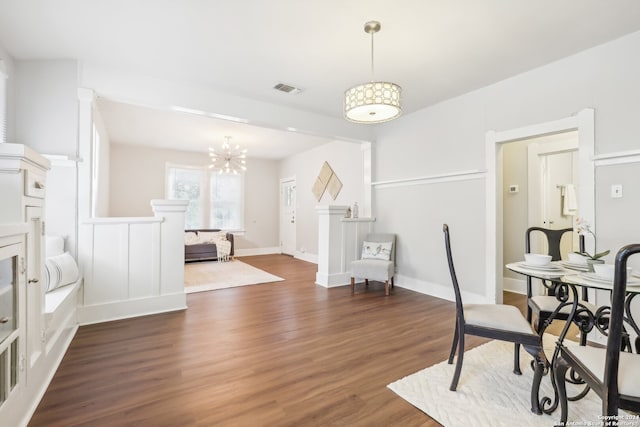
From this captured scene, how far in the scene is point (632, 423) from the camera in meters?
1.50

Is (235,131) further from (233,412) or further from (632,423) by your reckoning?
(632,423)

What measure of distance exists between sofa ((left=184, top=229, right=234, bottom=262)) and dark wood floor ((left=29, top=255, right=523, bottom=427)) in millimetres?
3035

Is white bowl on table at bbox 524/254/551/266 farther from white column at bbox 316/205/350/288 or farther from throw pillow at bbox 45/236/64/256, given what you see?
throw pillow at bbox 45/236/64/256

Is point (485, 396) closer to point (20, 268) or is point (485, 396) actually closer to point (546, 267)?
point (546, 267)

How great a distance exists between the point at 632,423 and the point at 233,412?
2.08m

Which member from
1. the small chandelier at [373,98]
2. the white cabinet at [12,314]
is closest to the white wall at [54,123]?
the white cabinet at [12,314]

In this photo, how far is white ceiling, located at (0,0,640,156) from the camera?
7.07ft

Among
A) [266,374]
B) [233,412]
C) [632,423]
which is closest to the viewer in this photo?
[632,423]

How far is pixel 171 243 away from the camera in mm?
3287

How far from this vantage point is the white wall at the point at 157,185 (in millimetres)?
6676

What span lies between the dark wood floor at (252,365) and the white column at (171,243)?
1.13 ft

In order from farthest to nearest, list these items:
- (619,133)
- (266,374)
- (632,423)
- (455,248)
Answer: (455,248) < (619,133) < (266,374) < (632,423)

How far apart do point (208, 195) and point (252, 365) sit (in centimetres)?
611

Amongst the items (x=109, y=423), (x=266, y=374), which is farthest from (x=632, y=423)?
(x=109, y=423)
